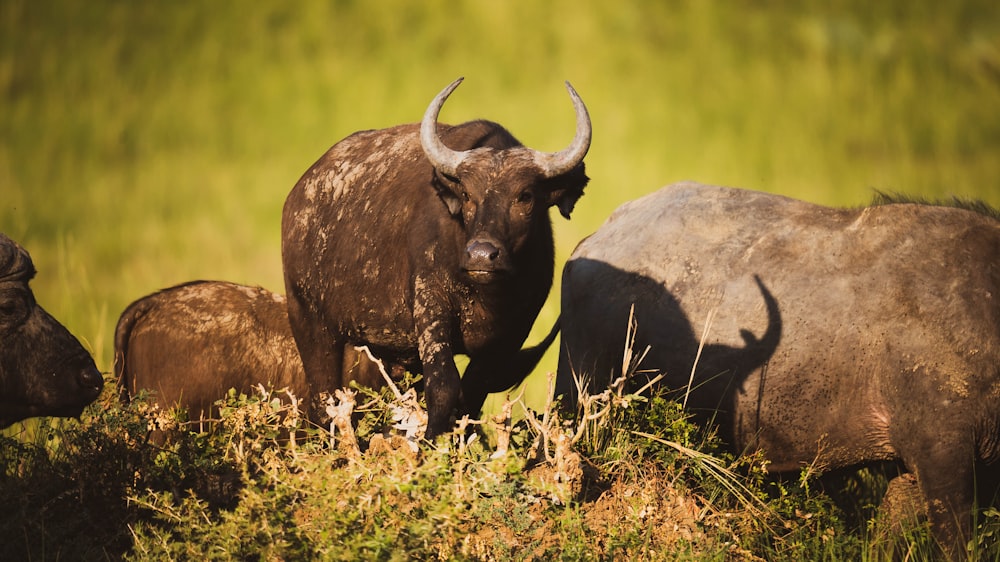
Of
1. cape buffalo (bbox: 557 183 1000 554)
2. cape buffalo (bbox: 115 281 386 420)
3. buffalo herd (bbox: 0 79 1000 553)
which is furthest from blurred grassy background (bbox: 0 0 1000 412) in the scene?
cape buffalo (bbox: 557 183 1000 554)

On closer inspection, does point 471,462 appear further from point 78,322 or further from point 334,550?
point 78,322

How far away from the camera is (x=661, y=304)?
251 inches

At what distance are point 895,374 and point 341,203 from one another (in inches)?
120

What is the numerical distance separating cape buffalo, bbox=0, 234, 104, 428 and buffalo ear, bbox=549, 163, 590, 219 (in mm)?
2205

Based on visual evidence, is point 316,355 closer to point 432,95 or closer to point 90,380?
point 90,380

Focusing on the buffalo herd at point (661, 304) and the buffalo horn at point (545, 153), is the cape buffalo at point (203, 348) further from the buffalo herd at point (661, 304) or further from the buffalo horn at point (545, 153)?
the buffalo horn at point (545, 153)

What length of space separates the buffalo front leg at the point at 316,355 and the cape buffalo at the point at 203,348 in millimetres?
488

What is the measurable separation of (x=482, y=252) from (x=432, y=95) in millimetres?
14731

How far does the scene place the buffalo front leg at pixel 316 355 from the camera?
696 centimetres

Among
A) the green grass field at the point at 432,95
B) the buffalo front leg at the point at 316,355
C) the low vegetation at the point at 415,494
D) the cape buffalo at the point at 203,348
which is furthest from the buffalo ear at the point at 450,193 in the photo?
the green grass field at the point at 432,95

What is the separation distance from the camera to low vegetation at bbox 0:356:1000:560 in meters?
4.67

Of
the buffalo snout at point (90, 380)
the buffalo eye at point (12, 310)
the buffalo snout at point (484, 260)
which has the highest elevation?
the buffalo eye at point (12, 310)

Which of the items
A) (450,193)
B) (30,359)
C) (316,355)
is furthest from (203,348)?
(450,193)

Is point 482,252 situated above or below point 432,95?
below
